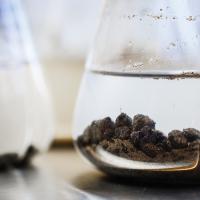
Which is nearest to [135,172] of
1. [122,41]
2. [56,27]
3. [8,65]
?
[122,41]

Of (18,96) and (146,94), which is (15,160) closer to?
(18,96)

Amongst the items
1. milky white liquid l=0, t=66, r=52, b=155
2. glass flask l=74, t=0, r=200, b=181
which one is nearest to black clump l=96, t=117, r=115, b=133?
glass flask l=74, t=0, r=200, b=181

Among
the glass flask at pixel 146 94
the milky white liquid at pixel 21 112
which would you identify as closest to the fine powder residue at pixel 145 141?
the glass flask at pixel 146 94

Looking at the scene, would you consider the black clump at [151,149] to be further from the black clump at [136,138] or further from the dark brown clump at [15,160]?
the dark brown clump at [15,160]

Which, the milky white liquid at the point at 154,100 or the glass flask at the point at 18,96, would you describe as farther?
the glass flask at the point at 18,96

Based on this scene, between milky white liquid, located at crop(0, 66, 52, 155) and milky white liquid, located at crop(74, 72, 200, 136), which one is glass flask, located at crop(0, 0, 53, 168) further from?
milky white liquid, located at crop(74, 72, 200, 136)

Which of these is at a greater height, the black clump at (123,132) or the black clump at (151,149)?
the black clump at (123,132)

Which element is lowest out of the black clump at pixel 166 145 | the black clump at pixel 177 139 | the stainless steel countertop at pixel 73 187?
the stainless steel countertop at pixel 73 187
